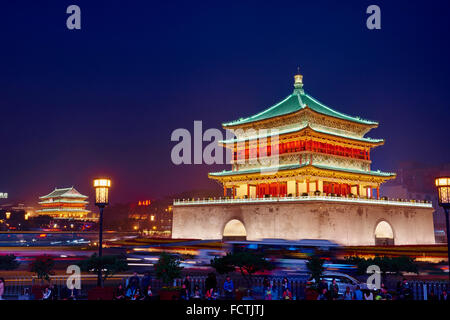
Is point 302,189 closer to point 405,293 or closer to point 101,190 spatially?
point 101,190

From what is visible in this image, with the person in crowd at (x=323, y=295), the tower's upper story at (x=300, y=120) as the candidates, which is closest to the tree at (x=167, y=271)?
the person in crowd at (x=323, y=295)

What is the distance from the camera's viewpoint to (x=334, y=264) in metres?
25.2

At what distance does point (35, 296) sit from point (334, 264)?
15.7 meters

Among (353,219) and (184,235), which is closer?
(353,219)

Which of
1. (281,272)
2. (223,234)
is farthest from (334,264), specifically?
(223,234)

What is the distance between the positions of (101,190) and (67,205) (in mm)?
106809

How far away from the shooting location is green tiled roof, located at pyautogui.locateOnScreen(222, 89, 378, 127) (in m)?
46.2

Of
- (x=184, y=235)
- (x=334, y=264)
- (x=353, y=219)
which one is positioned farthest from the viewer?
(x=184, y=235)

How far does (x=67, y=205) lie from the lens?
120m

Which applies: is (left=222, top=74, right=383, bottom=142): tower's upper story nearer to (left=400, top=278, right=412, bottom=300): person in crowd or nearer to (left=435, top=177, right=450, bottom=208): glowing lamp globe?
(left=435, top=177, right=450, bottom=208): glowing lamp globe

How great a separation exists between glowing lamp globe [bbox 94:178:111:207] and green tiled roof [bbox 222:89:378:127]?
92.2ft

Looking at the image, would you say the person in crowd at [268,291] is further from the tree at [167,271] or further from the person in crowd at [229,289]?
the tree at [167,271]

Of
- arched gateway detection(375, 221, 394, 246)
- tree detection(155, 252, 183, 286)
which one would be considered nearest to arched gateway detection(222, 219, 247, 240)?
arched gateway detection(375, 221, 394, 246)
